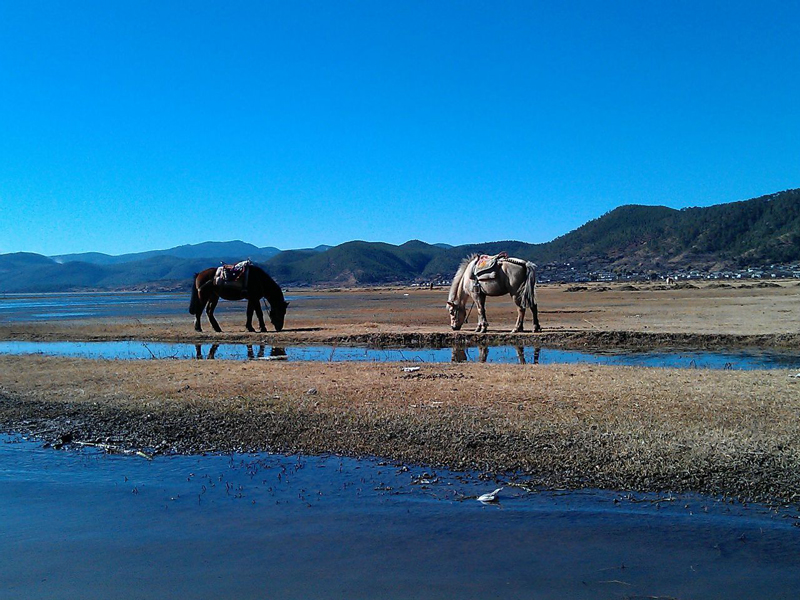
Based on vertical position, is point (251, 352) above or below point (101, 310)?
below

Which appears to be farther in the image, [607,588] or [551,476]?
[551,476]

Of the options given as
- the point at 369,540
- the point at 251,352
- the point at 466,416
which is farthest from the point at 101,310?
the point at 369,540

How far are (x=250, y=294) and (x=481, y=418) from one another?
16.6m

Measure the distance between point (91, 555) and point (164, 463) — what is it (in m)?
2.33

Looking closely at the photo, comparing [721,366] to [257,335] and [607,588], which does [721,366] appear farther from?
[257,335]

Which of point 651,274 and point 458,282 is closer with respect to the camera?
point 458,282

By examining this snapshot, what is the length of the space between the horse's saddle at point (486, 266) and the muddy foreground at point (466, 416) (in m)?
8.29

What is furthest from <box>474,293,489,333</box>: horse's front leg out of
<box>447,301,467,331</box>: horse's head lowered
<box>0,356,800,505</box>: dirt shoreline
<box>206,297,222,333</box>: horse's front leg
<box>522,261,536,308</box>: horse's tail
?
<box>206,297,222,333</box>: horse's front leg

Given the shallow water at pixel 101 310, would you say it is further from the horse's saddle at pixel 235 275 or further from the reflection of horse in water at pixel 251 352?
the reflection of horse in water at pixel 251 352

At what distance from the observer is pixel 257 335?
2191 cm

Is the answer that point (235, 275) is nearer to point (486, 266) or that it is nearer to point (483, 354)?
point (486, 266)

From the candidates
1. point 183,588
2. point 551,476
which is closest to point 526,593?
point 551,476

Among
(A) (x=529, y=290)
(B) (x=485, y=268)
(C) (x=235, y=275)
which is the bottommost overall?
(A) (x=529, y=290)

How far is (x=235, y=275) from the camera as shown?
2309cm
